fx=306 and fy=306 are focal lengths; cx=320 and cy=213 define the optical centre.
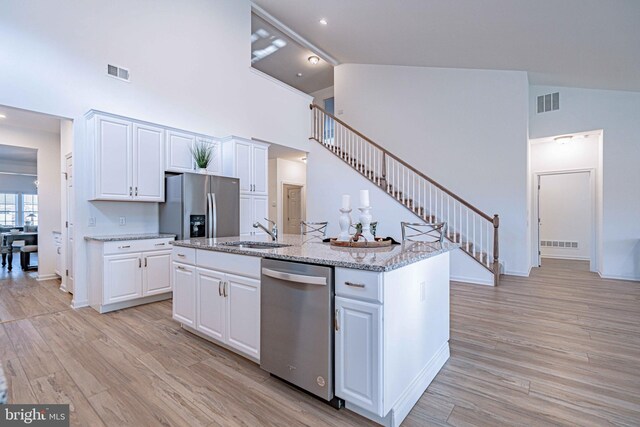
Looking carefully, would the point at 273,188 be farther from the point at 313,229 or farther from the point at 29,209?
the point at 29,209

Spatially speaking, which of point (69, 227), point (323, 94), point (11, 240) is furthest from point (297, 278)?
point (323, 94)

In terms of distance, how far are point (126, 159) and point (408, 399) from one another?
4.17 meters

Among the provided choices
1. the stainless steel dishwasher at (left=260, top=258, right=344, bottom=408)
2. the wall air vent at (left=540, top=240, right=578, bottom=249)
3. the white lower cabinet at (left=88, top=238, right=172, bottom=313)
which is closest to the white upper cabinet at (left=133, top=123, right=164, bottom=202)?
the white lower cabinet at (left=88, top=238, right=172, bottom=313)

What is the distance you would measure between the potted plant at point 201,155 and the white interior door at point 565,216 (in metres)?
7.42

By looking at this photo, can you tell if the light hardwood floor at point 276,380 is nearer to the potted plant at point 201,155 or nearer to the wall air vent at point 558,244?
the potted plant at point 201,155

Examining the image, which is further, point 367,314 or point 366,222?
point 366,222

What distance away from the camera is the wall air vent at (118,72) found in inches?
167

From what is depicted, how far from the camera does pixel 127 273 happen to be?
12.5ft

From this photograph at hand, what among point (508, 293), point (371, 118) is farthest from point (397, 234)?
point (371, 118)

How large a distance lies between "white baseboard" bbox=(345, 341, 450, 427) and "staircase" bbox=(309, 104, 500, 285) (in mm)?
3165

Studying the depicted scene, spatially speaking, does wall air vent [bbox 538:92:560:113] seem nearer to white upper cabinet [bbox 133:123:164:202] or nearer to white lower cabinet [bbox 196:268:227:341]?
white lower cabinet [bbox 196:268:227:341]

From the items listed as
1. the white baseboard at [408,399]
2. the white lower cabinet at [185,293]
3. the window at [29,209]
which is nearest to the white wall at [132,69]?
the white lower cabinet at [185,293]

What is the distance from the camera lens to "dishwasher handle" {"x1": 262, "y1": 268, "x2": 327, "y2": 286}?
1789 mm

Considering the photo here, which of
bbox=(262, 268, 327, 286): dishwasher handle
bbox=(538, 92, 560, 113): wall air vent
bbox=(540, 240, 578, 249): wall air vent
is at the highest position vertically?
bbox=(538, 92, 560, 113): wall air vent
